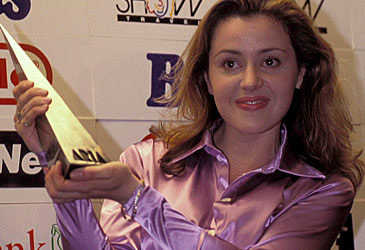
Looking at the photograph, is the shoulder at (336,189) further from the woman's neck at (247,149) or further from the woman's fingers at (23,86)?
the woman's fingers at (23,86)

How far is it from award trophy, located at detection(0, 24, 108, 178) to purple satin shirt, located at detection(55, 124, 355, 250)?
0.22 metres

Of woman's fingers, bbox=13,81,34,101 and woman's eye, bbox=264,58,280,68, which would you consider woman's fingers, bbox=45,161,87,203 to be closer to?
woman's fingers, bbox=13,81,34,101

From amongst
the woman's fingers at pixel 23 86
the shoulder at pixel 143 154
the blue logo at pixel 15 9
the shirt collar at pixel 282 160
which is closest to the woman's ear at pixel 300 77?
the shirt collar at pixel 282 160

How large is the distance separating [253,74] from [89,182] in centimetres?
52

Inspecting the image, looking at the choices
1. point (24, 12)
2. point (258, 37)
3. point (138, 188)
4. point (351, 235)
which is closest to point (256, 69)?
point (258, 37)

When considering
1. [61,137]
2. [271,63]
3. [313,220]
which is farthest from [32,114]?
[313,220]

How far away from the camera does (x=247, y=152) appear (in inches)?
61.4

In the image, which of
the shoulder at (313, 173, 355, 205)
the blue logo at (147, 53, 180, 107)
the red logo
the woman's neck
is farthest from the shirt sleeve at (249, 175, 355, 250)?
the red logo

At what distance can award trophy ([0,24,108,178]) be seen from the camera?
1015 millimetres

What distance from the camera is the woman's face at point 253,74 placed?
1438 mm

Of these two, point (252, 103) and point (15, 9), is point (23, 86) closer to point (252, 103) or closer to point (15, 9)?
point (252, 103)

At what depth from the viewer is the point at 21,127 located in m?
1.23

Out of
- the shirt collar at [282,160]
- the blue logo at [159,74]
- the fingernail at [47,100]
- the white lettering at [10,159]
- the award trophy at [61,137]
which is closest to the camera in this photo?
the award trophy at [61,137]

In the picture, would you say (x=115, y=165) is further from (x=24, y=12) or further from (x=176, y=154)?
(x=24, y=12)
